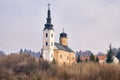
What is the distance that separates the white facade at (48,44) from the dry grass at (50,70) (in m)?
5.97

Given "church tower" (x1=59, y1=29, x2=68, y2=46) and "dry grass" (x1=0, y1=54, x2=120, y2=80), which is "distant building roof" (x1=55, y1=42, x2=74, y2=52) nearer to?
"church tower" (x1=59, y1=29, x2=68, y2=46)

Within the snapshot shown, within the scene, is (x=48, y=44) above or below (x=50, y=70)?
above

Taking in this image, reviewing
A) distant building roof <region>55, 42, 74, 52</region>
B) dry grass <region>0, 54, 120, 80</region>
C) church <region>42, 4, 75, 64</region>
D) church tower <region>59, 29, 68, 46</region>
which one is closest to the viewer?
dry grass <region>0, 54, 120, 80</region>

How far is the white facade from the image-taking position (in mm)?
57156

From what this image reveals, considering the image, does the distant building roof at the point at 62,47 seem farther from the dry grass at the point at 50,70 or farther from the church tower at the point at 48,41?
the dry grass at the point at 50,70

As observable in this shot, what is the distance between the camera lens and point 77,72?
3953cm

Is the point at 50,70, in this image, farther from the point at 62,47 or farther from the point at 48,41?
the point at 62,47

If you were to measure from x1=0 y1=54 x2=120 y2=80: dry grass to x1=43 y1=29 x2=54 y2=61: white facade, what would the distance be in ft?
19.6

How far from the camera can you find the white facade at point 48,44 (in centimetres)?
5716

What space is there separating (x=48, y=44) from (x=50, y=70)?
1422cm

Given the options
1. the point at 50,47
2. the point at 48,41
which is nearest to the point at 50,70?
the point at 50,47

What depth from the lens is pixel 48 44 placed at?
5759 cm

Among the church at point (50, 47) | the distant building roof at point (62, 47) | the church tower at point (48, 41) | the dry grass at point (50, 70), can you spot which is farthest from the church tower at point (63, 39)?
the dry grass at point (50, 70)

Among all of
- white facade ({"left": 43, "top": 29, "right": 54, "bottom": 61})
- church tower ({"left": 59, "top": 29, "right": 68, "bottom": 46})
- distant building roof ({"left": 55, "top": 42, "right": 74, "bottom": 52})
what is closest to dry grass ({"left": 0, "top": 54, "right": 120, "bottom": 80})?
Answer: white facade ({"left": 43, "top": 29, "right": 54, "bottom": 61})
